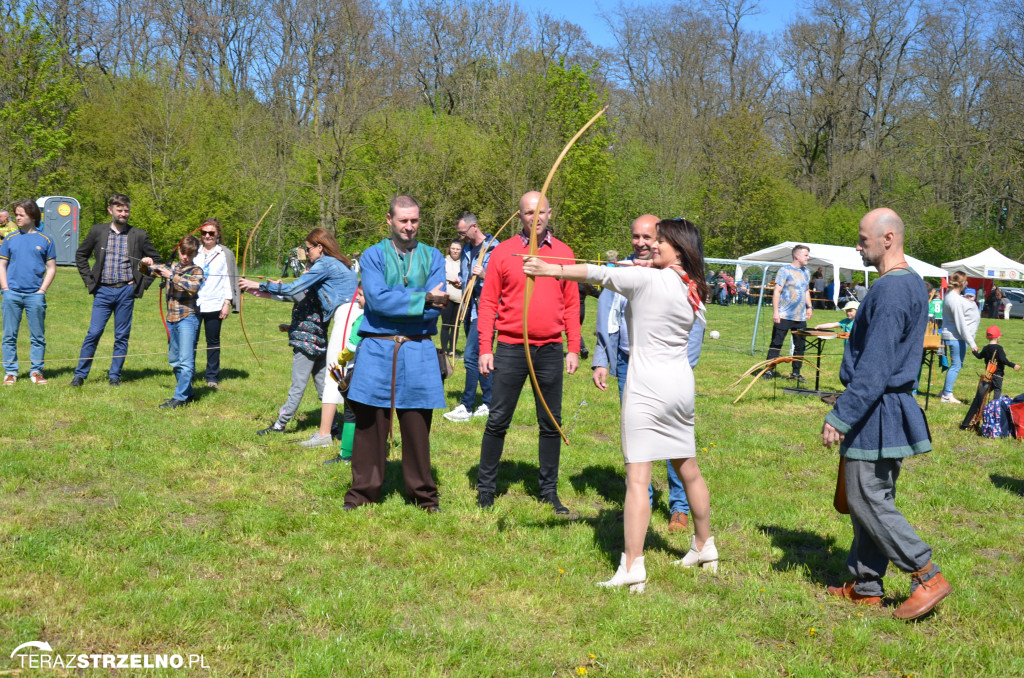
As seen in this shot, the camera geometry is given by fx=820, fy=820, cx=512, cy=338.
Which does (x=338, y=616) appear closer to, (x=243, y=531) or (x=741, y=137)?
(x=243, y=531)

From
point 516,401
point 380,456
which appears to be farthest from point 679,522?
point 380,456

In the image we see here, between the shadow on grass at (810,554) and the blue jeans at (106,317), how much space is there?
270 inches

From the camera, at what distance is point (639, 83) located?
43531 millimetres

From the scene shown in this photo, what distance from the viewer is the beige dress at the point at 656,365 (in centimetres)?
386

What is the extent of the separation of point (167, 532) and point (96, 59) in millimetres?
37254

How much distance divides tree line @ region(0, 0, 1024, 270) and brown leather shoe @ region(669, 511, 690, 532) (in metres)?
17.7

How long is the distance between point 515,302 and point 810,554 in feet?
7.43

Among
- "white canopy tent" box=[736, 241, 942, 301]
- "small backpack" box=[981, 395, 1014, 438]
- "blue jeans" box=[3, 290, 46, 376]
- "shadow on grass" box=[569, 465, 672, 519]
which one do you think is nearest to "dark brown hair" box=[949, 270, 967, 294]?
"small backpack" box=[981, 395, 1014, 438]

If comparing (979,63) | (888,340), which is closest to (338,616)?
(888,340)

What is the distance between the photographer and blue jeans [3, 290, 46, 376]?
8508mm

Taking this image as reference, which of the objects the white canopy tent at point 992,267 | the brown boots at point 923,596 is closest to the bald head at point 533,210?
the brown boots at point 923,596

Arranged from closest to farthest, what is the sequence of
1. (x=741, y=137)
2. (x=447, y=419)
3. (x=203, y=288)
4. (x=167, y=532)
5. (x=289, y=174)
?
(x=167, y=532), (x=447, y=419), (x=203, y=288), (x=289, y=174), (x=741, y=137)

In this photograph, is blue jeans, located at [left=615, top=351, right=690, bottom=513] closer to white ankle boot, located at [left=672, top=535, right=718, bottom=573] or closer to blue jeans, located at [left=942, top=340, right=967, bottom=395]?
white ankle boot, located at [left=672, top=535, right=718, bottom=573]

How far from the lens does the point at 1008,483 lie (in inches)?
253
